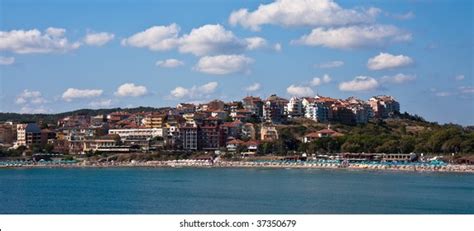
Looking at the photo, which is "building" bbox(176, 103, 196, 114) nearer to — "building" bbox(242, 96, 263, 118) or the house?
"building" bbox(242, 96, 263, 118)

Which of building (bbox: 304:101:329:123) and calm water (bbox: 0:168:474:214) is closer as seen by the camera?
calm water (bbox: 0:168:474:214)

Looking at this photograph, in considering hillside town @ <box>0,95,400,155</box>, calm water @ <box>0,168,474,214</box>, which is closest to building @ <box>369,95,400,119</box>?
hillside town @ <box>0,95,400,155</box>

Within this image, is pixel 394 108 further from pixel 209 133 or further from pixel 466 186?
pixel 466 186

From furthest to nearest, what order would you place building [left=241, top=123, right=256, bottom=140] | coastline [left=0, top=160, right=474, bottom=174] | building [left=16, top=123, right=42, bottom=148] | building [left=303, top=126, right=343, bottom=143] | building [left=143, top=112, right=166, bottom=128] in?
1. building [left=143, top=112, right=166, bottom=128]
2. building [left=16, top=123, right=42, bottom=148]
3. building [left=241, top=123, right=256, bottom=140]
4. building [left=303, top=126, right=343, bottom=143]
5. coastline [left=0, top=160, right=474, bottom=174]

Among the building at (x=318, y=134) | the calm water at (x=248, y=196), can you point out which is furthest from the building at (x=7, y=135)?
the calm water at (x=248, y=196)

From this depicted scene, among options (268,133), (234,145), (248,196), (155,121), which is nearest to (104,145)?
(155,121)

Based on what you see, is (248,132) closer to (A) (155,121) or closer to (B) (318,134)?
(B) (318,134)
